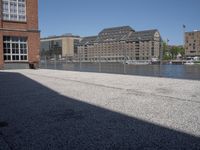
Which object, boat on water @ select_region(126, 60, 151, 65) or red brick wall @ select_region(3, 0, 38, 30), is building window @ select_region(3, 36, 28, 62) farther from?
boat on water @ select_region(126, 60, 151, 65)

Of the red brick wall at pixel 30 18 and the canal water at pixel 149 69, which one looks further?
the red brick wall at pixel 30 18

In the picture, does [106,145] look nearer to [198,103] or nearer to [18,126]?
[18,126]

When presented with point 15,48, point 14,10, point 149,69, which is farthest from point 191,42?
point 149,69

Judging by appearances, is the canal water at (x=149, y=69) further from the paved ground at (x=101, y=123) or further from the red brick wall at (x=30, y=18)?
the red brick wall at (x=30, y=18)

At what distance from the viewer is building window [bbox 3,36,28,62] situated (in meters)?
27.5

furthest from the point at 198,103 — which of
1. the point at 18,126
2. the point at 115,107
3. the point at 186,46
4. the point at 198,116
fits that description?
the point at 186,46

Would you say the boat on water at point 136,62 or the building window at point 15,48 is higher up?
the building window at point 15,48

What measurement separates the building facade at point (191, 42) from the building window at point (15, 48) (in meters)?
96.6

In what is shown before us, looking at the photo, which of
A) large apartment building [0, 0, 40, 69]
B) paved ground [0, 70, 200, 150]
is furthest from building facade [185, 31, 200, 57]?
paved ground [0, 70, 200, 150]

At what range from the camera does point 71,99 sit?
752 centimetres

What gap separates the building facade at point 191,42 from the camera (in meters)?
114

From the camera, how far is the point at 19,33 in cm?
2817

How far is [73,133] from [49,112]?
1.77 m

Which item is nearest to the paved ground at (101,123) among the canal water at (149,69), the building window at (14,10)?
the canal water at (149,69)
